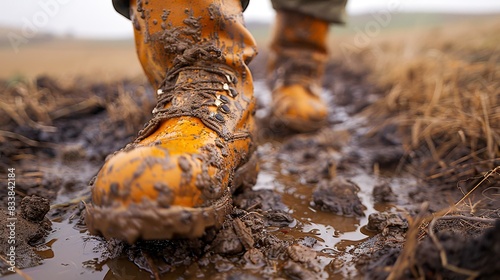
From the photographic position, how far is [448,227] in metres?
1.10

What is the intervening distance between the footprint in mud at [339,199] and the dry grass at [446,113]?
44 cm

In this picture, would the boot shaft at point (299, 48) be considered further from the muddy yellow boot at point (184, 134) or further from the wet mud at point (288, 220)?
the muddy yellow boot at point (184, 134)

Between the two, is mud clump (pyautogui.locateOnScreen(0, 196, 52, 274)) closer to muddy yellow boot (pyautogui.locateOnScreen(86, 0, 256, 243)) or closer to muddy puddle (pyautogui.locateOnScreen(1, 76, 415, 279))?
muddy puddle (pyautogui.locateOnScreen(1, 76, 415, 279))

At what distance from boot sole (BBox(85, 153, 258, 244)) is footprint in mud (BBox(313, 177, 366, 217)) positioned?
1.80ft

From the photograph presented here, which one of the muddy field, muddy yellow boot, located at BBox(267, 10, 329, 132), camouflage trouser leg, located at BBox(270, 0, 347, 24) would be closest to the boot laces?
the muddy field

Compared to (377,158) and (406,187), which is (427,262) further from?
(377,158)

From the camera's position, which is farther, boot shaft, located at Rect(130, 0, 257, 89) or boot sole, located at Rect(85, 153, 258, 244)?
boot shaft, located at Rect(130, 0, 257, 89)

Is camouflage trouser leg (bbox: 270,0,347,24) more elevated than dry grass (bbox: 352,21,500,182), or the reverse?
camouflage trouser leg (bbox: 270,0,347,24)

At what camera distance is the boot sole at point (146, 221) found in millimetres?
848

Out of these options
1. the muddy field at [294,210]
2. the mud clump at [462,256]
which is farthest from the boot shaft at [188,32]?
the mud clump at [462,256]

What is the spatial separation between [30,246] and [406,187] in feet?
4.43

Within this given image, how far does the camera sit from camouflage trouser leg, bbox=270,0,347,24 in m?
2.30

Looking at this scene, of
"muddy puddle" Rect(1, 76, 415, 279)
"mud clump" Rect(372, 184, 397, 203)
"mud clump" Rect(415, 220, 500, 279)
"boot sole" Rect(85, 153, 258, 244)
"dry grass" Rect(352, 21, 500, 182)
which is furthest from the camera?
"dry grass" Rect(352, 21, 500, 182)

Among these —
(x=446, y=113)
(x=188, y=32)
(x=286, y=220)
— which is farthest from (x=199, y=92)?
(x=446, y=113)
